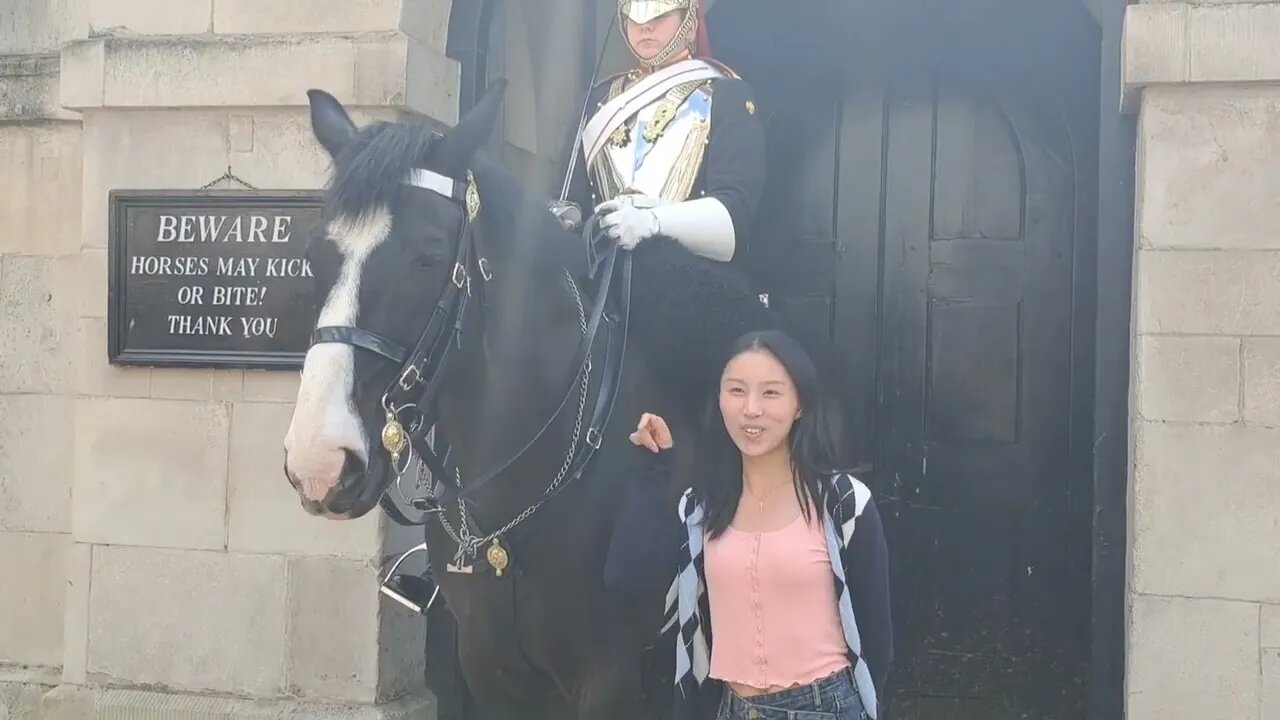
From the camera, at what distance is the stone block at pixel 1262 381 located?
378cm

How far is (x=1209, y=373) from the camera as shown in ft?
12.5

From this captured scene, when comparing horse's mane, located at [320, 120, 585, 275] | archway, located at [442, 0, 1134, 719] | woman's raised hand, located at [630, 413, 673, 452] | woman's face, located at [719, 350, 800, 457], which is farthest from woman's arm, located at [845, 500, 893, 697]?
archway, located at [442, 0, 1134, 719]

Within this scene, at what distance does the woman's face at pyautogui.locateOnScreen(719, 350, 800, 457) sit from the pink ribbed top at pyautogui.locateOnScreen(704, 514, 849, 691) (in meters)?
0.18

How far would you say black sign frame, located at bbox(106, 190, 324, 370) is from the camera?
4488 mm

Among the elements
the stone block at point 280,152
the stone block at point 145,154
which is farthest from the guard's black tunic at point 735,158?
the stone block at point 145,154

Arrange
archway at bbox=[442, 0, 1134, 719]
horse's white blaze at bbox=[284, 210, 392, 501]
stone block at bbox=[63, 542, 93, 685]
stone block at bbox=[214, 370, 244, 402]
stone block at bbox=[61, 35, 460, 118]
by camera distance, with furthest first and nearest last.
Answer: archway at bbox=[442, 0, 1134, 719] < stone block at bbox=[63, 542, 93, 685] < stone block at bbox=[214, 370, 244, 402] < stone block at bbox=[61, 35, 460, 118] < horse's white blaze at bbox=[284, 210, 392, 501]

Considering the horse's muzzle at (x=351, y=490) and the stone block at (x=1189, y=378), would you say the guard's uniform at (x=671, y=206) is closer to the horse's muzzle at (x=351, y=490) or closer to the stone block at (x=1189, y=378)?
the horse's muzzle at (x=351, y=490)

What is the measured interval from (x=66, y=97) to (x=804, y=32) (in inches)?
110

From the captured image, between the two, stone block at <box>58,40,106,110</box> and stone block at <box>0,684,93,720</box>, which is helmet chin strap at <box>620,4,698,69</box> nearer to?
stone block at <box>58,40,106,110</box>

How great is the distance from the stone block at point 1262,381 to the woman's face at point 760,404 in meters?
1.71

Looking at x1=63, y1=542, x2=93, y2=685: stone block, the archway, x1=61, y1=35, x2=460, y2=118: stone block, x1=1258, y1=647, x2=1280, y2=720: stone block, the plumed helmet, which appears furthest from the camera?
the archway

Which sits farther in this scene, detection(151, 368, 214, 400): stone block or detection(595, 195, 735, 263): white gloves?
detection(151, 368, 214, 400): stone block

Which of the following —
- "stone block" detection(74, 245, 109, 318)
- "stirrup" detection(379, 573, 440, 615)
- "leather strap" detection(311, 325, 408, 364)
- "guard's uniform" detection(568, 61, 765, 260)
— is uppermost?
"guard's uniform" detection(568, 61, 765, 260)

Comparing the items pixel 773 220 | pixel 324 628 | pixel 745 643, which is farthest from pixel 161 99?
pixel 745 643
